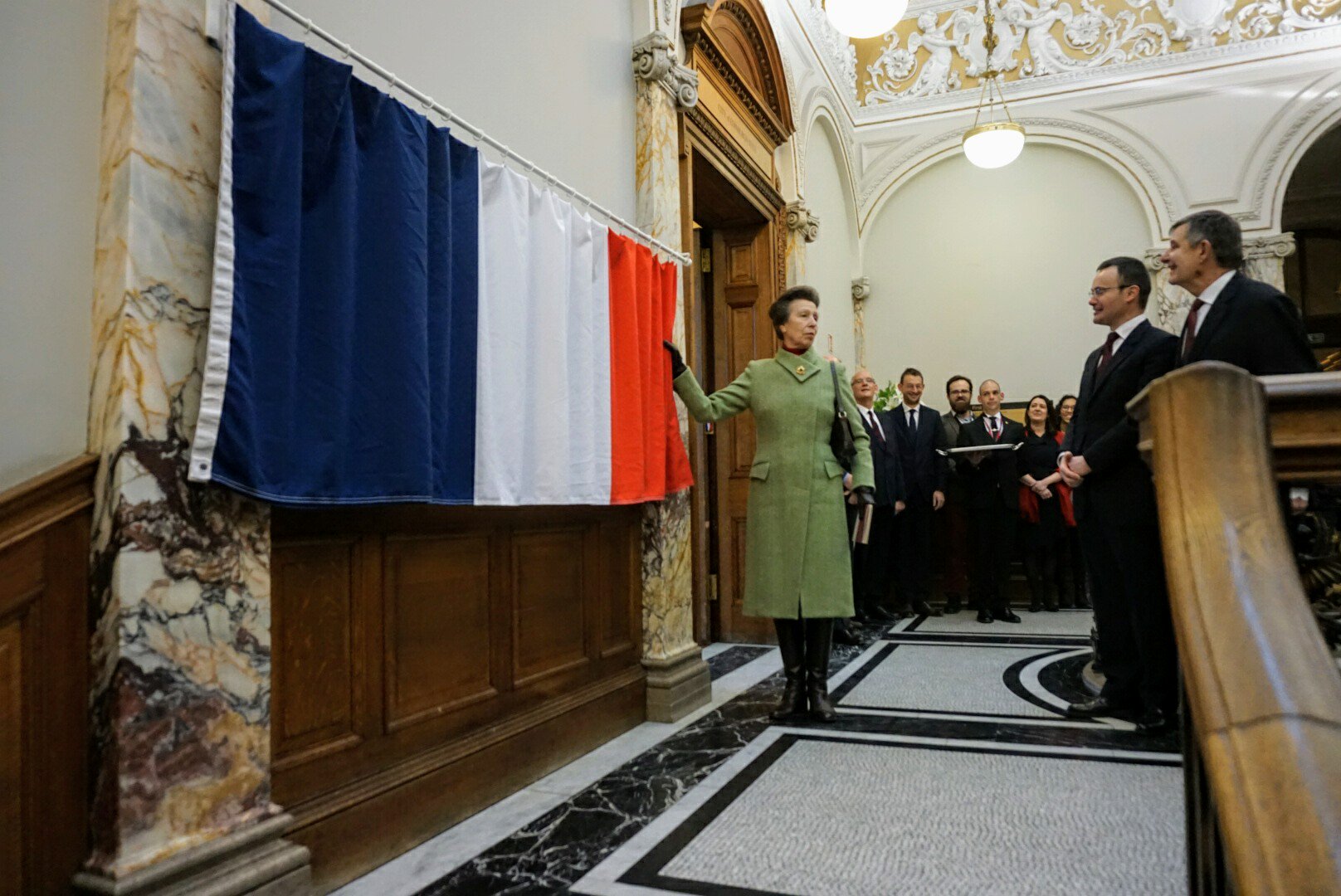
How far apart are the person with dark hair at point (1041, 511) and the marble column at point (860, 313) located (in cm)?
219

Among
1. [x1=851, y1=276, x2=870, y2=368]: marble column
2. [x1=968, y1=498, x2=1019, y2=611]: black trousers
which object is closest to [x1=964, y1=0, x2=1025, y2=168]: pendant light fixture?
[x1=851, y1=276, x2=870, y2=368]: marble column

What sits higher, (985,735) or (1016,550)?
(1016,550)

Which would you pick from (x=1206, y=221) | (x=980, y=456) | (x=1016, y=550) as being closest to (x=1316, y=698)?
(x=1206, y=221)

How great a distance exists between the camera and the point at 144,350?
162cm

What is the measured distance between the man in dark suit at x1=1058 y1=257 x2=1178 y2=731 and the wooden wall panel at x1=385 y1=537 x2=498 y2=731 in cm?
217

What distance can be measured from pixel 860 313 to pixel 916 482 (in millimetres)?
2953

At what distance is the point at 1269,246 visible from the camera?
24.3ft

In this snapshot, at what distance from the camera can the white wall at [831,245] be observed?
270 inches

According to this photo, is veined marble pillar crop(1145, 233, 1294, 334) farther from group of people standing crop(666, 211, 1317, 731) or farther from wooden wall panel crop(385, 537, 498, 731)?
wooden wall panel crop(385, 537, 498, 731)

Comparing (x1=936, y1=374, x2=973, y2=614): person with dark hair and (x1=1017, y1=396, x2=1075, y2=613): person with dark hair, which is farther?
(x1=936, y1=374, x2=973, y2=614): person with dark hair

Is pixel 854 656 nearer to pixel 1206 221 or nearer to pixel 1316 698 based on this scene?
pixel 1206 221

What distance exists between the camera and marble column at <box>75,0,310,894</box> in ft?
5.12

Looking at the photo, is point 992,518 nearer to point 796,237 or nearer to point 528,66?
point 796,237

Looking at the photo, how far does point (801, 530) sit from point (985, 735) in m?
0.96
